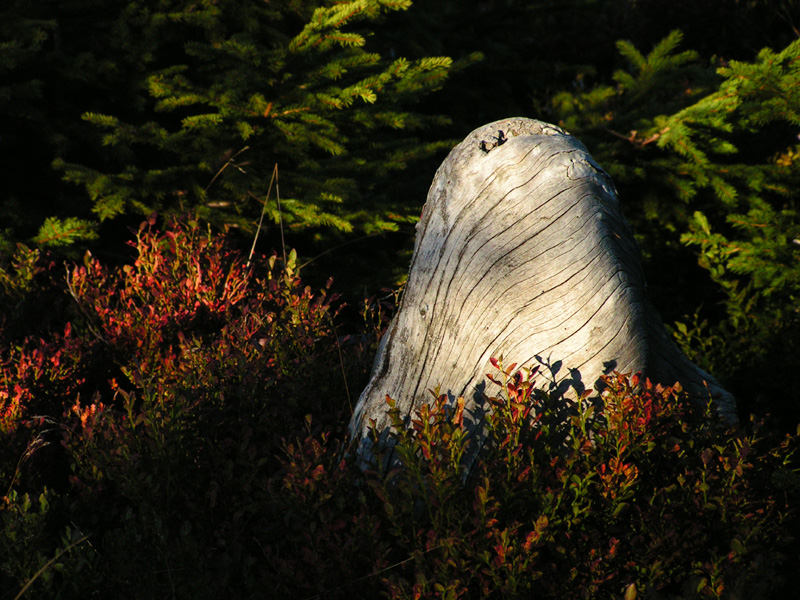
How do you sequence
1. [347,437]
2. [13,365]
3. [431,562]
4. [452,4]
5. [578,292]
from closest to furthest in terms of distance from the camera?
[431,562], [578,292], [347,437], [13,365], [452,4]

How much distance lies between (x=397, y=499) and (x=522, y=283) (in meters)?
0.95

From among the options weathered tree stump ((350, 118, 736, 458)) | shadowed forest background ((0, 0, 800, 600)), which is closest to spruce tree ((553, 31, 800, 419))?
shadowed forest background ((0, 0, 800, 600))

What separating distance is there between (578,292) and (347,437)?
1207 mm

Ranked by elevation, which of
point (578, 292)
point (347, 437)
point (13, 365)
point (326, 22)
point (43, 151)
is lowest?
point (13, 365)

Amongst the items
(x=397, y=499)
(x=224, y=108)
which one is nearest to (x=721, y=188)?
(x=224, y=108)

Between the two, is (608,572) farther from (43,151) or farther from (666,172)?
(43,151)

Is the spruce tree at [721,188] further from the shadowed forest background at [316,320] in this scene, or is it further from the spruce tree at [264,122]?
the spruce tree at [264,122]

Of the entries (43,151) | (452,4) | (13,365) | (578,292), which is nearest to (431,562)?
(578,292)

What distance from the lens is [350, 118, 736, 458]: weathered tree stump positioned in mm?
2406

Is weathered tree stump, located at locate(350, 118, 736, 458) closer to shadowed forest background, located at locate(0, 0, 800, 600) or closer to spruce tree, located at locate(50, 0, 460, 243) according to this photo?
shadowed forest background, located at locate(0, 0, 800, 600)

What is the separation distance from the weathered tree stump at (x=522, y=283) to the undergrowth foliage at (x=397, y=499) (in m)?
0.13

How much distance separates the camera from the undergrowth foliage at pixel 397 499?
2021mm

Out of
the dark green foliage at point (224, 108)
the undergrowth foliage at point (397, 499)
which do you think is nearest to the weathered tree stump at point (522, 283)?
the undergrowth foliage at point (397, 499)

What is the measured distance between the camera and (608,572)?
6.93 feet
